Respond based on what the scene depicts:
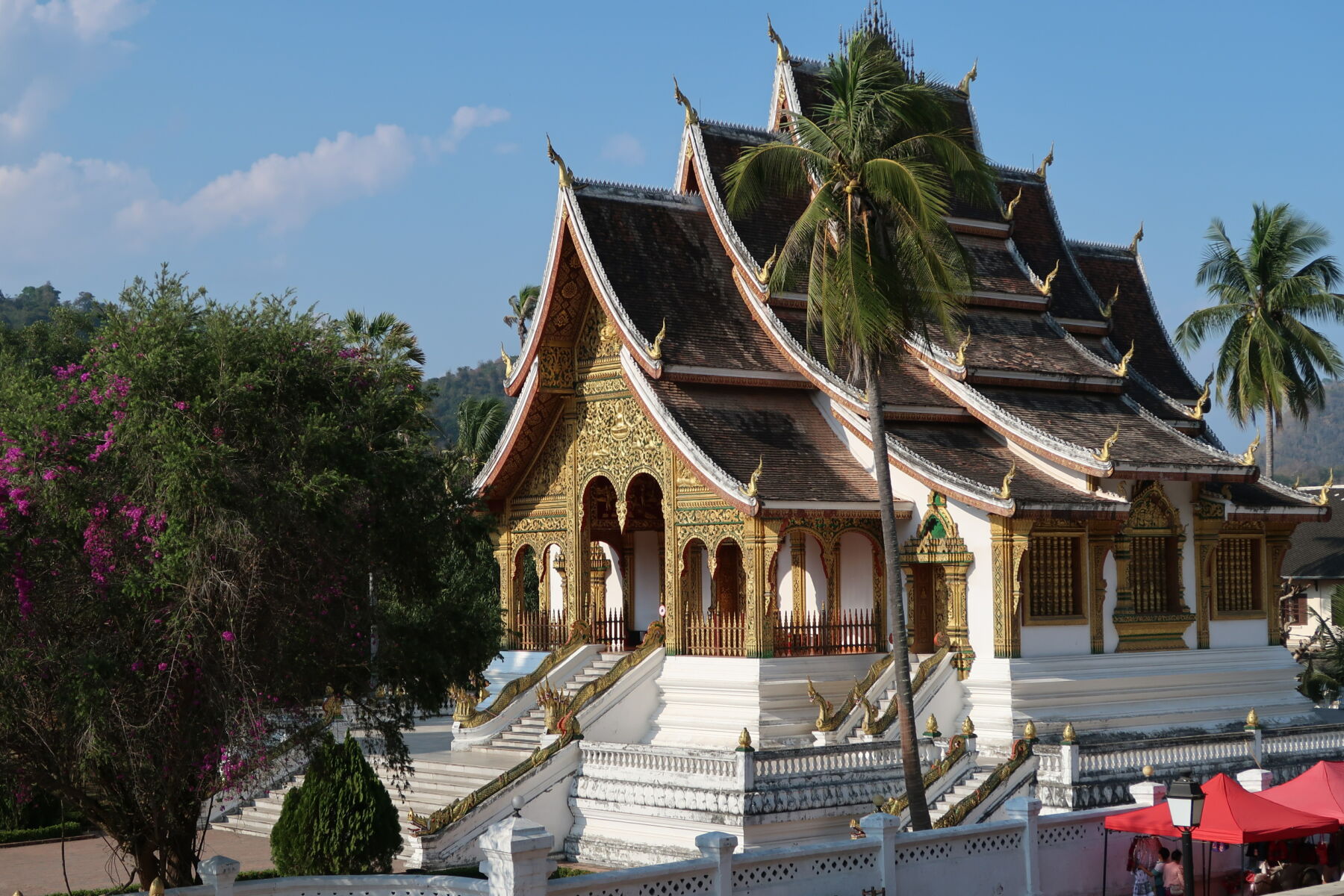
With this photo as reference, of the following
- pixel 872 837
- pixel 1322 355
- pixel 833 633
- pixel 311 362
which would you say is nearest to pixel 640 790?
pixel 833 633

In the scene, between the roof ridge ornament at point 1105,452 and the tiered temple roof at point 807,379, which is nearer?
the roof ridge ornament at point 1105,452

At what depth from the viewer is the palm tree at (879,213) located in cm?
1532

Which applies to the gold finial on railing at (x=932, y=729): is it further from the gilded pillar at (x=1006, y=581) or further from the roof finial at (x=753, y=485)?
the roof finial at (x=753, y=485)

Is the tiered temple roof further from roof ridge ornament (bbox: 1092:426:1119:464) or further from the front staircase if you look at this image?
the front staircase

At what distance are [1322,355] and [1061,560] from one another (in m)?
14.8

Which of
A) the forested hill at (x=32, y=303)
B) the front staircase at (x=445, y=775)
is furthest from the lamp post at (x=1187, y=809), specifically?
the forested hill at (x=32, y=303)

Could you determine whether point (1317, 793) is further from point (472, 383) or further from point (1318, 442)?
point (1318, 442)

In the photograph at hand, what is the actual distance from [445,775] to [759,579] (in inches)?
180

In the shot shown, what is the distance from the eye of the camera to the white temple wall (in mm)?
24641

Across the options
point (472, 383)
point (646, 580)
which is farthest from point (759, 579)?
point (472, 383)

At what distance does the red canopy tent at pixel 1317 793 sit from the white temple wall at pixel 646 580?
11571 millimetres

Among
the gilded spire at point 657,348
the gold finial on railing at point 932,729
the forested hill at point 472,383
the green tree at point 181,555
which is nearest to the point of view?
the green tree at point 181,555

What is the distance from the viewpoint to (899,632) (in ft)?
51.3

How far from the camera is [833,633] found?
2055 cm
